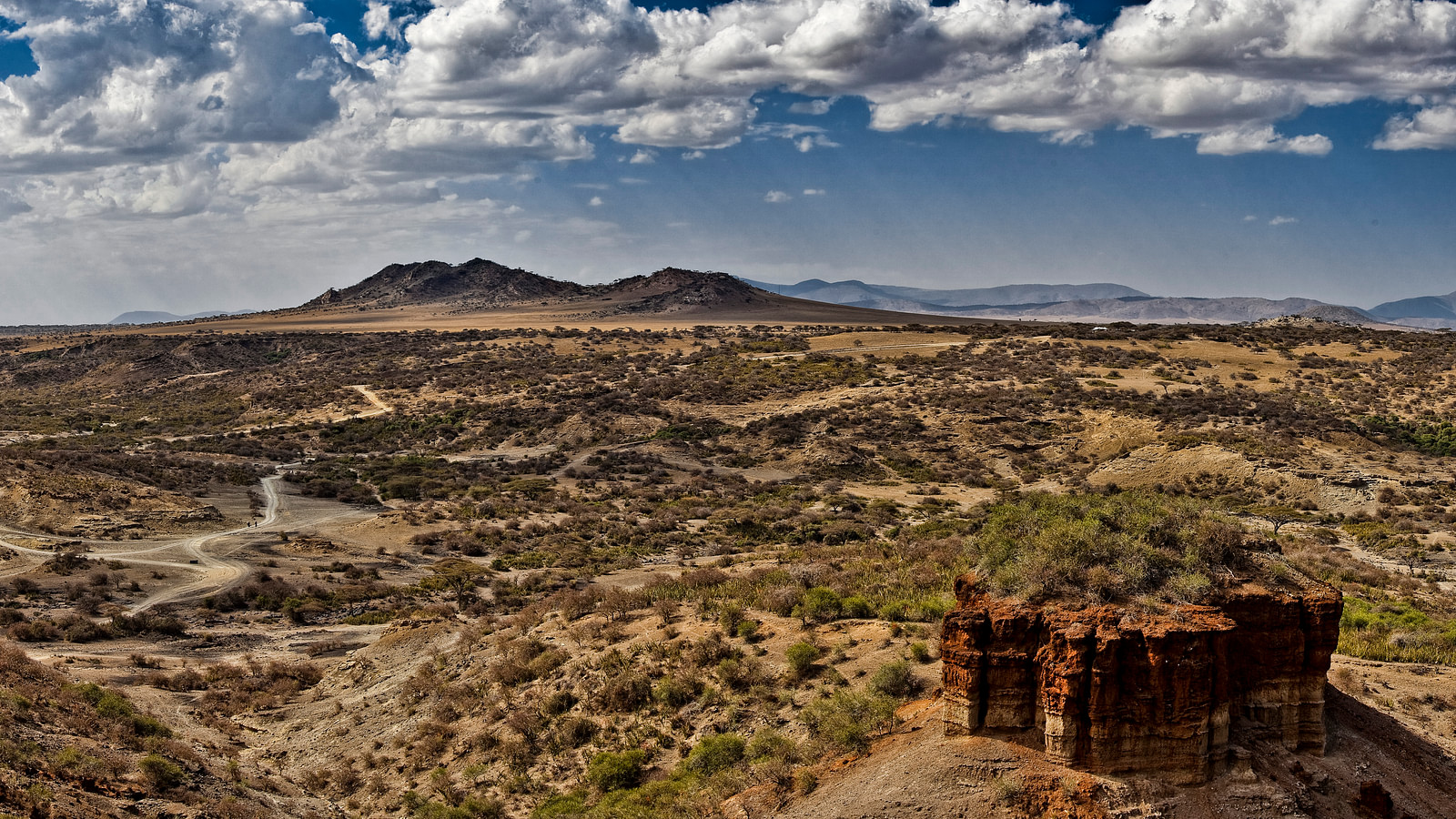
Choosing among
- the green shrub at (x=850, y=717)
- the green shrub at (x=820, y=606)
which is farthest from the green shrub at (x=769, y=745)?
the green shrub at (x=820, y=606)

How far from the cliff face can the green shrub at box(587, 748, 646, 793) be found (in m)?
7.18

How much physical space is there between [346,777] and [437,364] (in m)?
80.0

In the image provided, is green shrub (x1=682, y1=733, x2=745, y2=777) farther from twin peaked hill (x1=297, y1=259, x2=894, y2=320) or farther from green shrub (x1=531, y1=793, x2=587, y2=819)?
twin peaked hill (x1=297, y1=259, x2=894, y2=320)

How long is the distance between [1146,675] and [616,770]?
9.95 m

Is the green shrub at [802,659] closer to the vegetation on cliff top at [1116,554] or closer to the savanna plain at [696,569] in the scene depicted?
the savanna plain at [696,569]

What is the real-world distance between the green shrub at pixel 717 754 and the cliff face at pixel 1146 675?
5.15 meters

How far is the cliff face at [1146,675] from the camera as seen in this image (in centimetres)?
1108

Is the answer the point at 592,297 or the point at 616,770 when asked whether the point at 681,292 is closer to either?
the point at 592,297

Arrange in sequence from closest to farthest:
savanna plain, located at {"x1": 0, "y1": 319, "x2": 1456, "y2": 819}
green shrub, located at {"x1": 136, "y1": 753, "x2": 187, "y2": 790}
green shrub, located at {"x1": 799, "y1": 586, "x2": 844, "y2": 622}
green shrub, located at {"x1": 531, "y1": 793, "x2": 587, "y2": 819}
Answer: savanna plain, located at {"x1": 0, "y1": 319, "x2": 1456, "y2": 819}, green shrub, located at {"x1": 531, "y1": 793, "x2": 587, "y2": 819}, green shrub, located at {"x1": 136, "y1": 753, "x2": 187, "y2": 790}, green shrub, located at {"x1": 799, "y1": 586, "x2": 844, "y2": 622}

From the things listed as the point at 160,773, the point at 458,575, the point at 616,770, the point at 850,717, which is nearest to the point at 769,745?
the point at 850,717

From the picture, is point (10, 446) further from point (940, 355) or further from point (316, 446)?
point (940, 355)

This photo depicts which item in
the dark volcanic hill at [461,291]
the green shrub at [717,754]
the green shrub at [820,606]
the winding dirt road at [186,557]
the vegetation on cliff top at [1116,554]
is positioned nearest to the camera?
the vegetation on cliff top at [1116,554]

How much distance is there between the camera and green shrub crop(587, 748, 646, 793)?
17.1 meters

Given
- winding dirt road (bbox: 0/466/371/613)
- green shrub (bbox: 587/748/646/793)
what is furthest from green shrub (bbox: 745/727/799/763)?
winding dirt road (bbox: 0/466/371/613)
